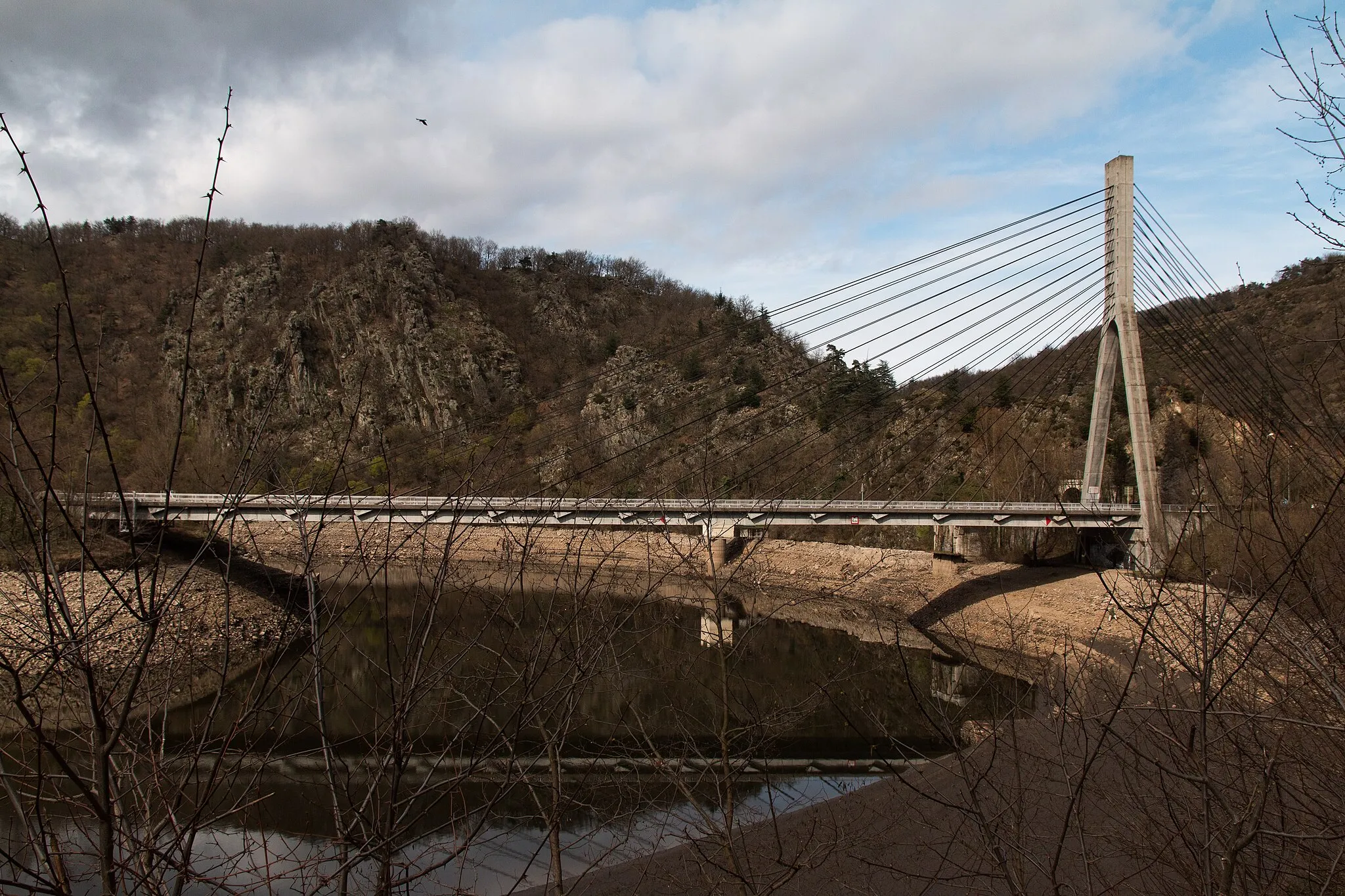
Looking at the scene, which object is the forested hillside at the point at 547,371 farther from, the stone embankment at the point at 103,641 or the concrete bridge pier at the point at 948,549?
the stone embankment at the point at 103,641

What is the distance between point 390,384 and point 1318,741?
192ft

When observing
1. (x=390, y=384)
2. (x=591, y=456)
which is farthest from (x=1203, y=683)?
(x=390, y=384)

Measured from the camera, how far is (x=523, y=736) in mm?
10789

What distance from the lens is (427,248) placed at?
6950 cm

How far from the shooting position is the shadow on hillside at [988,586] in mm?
21078

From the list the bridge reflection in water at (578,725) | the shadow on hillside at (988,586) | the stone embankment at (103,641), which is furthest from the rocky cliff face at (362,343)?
the stone embankment at (103,641)

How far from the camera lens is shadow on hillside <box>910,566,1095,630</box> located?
830 inches

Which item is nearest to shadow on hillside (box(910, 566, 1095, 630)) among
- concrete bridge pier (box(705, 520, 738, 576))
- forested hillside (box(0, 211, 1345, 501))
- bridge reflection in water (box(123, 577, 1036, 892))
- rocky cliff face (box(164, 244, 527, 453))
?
forested hillside (box(0, 211, 1345, 501))

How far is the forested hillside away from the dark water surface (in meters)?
6.70

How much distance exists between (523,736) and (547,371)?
5519 centimetres

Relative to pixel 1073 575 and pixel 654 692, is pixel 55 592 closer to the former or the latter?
pixel 654 692

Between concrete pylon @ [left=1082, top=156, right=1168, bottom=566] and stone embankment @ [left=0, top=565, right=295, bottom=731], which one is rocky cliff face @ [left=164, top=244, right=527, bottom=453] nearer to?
concrete pylon @ [left=1082, top=156, right=1168, bottom=566]

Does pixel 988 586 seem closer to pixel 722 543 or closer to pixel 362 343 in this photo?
pixel 722 543

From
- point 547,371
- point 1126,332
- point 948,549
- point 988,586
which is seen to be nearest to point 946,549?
point 948,549
